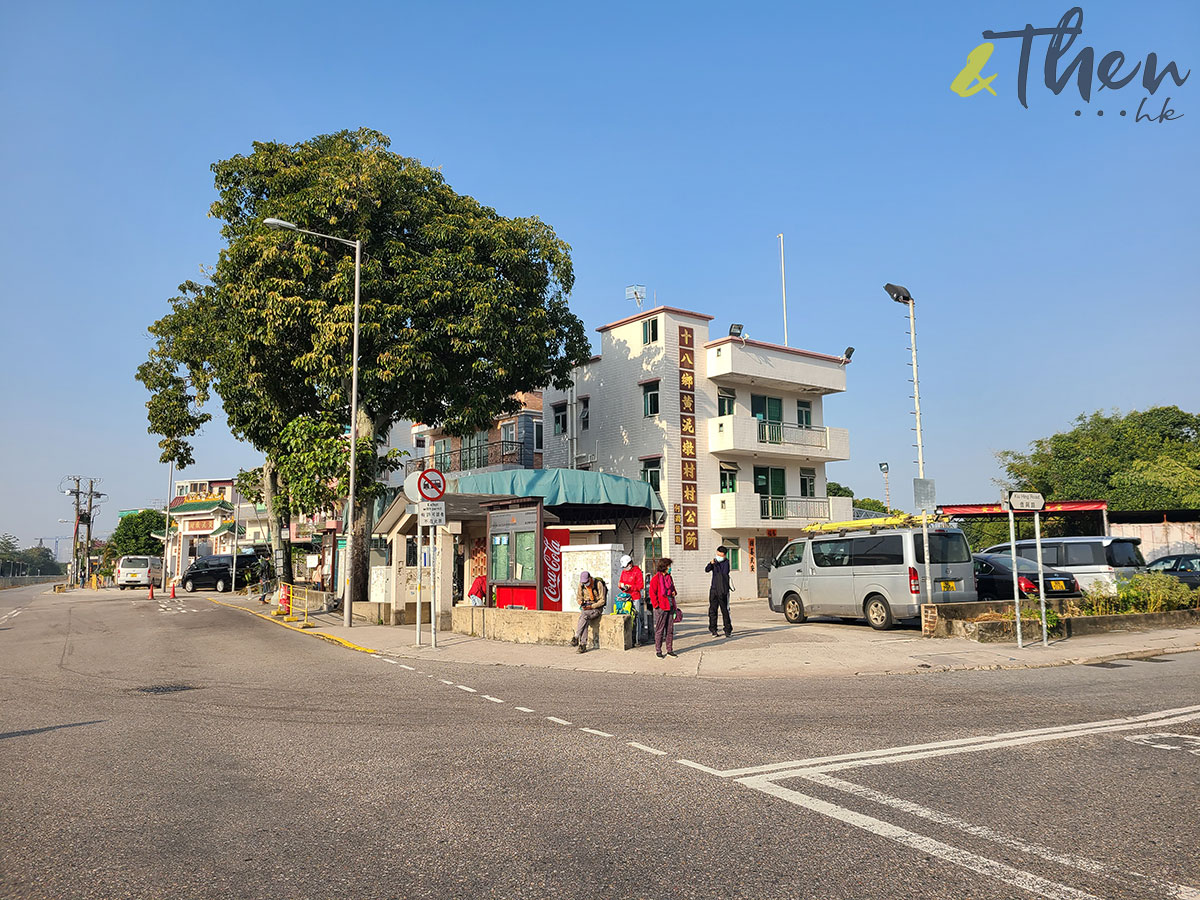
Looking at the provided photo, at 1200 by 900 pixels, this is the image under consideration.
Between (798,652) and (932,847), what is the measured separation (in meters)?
9.84

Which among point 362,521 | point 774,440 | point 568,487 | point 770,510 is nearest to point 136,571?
point 362,521

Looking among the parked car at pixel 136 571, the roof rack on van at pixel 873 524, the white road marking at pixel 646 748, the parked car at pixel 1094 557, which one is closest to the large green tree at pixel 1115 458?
the parked car at pixel 1094 557

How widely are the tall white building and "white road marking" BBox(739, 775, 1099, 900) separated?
2608 centimetres

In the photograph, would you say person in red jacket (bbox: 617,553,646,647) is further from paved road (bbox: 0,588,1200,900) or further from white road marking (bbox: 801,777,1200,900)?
white road marking (bbox: 801,777,1200,900)

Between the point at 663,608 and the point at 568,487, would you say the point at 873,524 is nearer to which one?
the point at 663,608

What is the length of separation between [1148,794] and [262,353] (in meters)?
23.7

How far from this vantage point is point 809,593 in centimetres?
1945

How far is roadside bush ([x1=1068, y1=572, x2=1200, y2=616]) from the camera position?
713 inches

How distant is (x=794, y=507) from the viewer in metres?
35.2

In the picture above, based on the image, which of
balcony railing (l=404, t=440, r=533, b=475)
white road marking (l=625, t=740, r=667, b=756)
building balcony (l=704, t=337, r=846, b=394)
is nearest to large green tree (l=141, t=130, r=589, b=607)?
building balcony (l=704, t=337, r=846, b=394)

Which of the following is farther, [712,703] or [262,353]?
[262,353]

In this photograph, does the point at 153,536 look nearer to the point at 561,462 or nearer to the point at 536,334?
the point at 561,462

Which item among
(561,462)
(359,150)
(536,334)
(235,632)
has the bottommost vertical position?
(235,632)

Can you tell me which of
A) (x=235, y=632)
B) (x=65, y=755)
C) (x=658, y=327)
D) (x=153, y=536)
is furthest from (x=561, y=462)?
(x=153, y=536)
